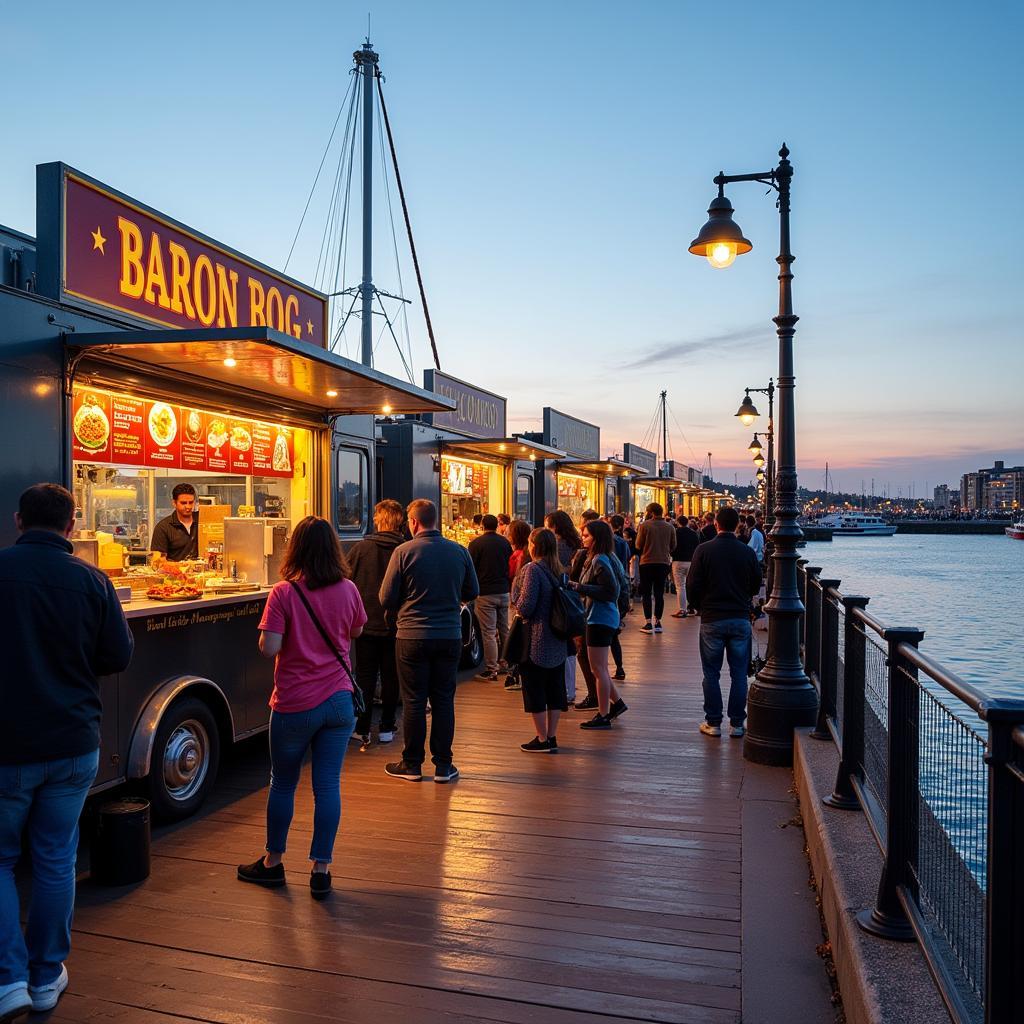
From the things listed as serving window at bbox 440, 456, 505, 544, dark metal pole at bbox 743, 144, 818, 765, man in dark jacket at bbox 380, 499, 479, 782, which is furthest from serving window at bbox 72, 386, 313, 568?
dark metal pole at bbox 743, 144, 818, 765

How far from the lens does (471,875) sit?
4699 millimetres

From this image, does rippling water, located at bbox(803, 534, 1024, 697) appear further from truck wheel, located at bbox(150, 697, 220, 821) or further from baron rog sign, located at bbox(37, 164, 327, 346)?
baron rog sign, located at bbox(37, 164, 327, 346)

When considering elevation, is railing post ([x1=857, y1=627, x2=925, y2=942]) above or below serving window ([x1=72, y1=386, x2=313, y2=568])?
below

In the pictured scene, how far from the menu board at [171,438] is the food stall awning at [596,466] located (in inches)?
435

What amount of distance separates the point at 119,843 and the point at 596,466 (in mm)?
17280

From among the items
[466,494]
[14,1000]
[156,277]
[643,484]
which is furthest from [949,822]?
[643,484]

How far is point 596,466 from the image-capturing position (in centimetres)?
2114

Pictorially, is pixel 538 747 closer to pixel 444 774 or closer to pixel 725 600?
pixel 444 774

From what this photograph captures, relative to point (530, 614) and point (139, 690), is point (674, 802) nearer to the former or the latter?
point (530, 614)

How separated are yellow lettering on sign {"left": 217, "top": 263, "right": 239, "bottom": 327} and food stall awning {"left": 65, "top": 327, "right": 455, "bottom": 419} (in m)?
0.59

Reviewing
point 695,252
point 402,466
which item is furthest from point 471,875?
point 402,466

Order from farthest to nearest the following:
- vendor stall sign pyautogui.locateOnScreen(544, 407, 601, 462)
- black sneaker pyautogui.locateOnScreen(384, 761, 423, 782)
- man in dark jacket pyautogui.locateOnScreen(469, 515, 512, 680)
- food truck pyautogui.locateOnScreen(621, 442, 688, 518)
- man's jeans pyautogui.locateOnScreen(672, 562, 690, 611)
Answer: food truck pyautogui.locateOnScreen(621, 442, 688, 518) < vendor stall sign pyautogui.locateOnScreen(544, 407, 601, 462) < man's jeans pyautogui.locateOnScreen(672, 562, 690, 611) < man in dark jacket pyautogui.locateOnScreen(469, 515, 512, 680) < black sneaker pyautogui.locateOnScreen(384, 761, 423, 782)

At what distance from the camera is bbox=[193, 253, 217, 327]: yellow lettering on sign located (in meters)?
6.94

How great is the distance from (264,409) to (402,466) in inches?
157
